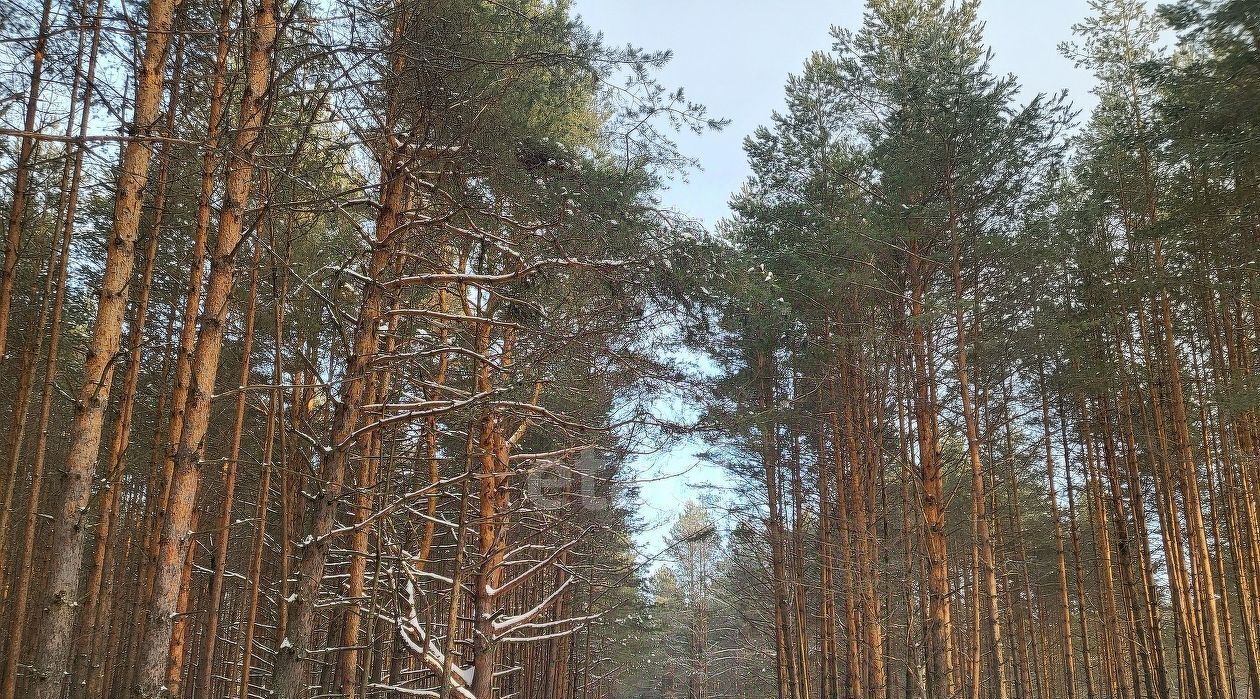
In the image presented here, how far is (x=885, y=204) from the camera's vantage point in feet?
26.0

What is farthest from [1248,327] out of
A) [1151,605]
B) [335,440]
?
[335,440]

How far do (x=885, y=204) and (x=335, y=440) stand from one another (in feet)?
21.2

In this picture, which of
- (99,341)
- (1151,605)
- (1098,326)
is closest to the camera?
(99,341)

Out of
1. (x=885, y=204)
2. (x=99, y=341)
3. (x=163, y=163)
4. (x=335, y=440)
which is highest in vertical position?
(x=885, y=204)

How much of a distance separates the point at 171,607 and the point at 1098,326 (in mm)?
10133

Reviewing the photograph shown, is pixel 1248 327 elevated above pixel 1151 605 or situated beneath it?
elevated above

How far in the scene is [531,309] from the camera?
5.31 metres

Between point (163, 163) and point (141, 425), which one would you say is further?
point (141, 425)

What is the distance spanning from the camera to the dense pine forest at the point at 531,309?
372 cm

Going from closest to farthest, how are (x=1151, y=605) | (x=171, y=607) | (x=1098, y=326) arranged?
(x=171, y=607) → (x=1098, y=326) → (x=1151, y=605)

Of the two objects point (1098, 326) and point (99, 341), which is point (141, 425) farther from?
point (1098, 326)

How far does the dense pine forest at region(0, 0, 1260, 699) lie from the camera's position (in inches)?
146

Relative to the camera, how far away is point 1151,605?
10.2 meters

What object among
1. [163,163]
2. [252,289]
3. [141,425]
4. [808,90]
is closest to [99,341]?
[252,289]
